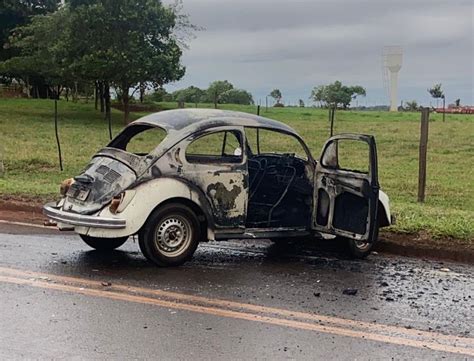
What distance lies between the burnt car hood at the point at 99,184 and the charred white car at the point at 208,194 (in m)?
0.01

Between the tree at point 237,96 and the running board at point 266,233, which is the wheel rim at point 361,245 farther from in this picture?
the tree at point 237,96

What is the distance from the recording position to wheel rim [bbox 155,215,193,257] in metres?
6.54

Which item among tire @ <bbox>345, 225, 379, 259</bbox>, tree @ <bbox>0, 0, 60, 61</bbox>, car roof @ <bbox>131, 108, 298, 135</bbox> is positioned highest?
tree @ <bbox>0, 0, 60, 61</bbox>

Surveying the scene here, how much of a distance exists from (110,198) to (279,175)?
195 cm

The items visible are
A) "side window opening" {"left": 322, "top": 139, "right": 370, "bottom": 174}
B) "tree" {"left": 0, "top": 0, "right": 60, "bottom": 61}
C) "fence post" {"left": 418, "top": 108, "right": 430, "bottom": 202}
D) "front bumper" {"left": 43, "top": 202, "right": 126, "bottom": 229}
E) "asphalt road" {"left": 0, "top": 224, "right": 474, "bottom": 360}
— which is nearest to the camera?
"asphalt road" {"left": 0, "top": 224, "right": 474, "bottom": 360}

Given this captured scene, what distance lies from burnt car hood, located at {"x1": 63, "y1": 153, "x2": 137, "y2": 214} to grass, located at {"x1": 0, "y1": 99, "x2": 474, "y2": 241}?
135 inches

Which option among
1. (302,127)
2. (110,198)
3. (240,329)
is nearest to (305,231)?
(110,198)

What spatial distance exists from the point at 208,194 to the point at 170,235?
0.59m

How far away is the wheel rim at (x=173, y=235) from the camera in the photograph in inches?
258

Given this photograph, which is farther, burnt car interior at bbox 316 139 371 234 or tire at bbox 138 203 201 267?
burnt car interior at bbox 316 139 371 234

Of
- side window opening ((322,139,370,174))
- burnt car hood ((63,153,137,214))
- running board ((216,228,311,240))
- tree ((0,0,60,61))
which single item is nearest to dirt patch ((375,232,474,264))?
running board ((216,228,311,240))

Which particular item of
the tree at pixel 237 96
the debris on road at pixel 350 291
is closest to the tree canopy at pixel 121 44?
the tree at pixel 237 96

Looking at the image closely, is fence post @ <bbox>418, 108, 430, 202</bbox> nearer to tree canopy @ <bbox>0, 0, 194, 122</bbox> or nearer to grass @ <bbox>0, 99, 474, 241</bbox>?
grass @ <bbox>0, 99, 474, 241</bbox>

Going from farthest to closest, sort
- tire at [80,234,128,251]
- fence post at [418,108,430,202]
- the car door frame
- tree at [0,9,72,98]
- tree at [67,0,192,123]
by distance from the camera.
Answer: tree at [0,9,72,98], tree at [67,0,192,123], fence post at [418,108,430,202], tire at [80,234,128,251], the car door frame
